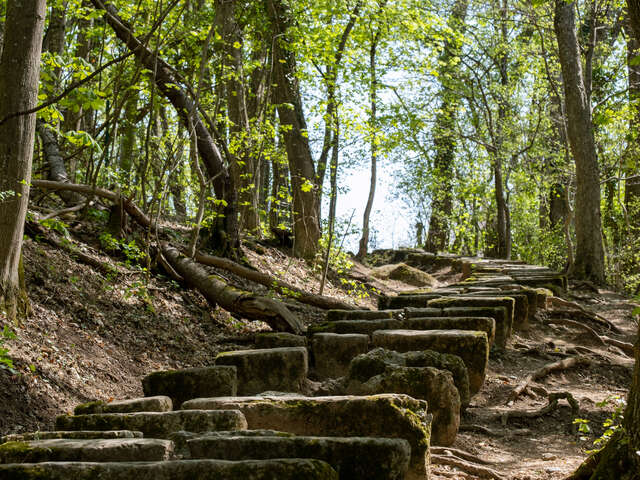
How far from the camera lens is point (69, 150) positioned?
11.4 meters

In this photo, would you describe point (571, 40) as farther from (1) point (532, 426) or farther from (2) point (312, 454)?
(2) point (312, 454)

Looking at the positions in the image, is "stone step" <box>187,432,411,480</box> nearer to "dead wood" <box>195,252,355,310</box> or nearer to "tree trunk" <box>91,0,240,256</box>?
"dead wood" <box>195,252,355,310</box>

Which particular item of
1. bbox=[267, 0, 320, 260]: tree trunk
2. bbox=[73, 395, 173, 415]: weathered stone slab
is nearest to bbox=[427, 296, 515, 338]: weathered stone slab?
bbox=[73, 395, 173, 415]: weathered stone slab

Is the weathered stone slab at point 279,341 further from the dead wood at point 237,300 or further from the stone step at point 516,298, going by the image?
the stone step at point 516,298

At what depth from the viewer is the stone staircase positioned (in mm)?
2102

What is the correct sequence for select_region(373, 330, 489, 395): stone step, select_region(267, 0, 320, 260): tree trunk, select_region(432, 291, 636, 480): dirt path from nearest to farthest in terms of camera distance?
select_region(432, 291, 636, 480): dirt path < select_region(373, 330, 489, 395): stone step < select_region(267, 0, 320, 260): tree trunk

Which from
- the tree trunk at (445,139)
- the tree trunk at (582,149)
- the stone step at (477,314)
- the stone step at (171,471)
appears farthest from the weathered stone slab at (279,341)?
the tree trunk at (445,139)

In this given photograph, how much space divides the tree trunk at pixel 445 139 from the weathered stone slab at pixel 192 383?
13.1 m

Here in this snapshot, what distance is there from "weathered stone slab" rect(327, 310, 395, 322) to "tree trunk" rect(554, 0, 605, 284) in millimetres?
6854

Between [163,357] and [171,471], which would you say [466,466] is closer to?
[171,471]

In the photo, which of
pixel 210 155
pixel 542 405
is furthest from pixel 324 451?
pixel 210 155

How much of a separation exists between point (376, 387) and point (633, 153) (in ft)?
44.9

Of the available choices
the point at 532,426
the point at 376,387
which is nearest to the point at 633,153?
the point at 532,426

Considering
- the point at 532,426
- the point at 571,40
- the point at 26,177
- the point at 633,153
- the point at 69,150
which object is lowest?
the point at 532,426
